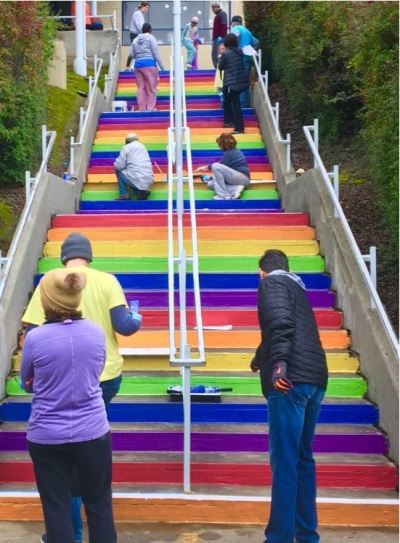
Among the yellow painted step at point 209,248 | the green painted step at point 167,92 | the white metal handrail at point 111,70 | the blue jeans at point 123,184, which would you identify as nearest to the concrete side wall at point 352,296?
the yellow painted step at point 209,248

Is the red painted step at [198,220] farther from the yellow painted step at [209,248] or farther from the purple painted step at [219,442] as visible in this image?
the purple painted step at [219,442]

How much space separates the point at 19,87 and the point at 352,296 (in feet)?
16.6

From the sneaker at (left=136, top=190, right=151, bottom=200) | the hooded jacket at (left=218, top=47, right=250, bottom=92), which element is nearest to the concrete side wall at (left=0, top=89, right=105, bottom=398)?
the sneaker at (left=136, top=190, right=151, bottom=200)

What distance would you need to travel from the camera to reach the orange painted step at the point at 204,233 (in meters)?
10.4

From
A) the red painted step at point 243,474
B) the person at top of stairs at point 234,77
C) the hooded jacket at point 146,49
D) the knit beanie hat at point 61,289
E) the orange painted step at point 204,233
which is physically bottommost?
the red painted step at point 243,474

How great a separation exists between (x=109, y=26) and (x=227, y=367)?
685 inches

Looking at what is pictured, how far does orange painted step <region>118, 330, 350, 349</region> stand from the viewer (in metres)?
8.78

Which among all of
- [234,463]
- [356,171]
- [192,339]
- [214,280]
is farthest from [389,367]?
[356,171]

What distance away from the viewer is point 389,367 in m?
7.45

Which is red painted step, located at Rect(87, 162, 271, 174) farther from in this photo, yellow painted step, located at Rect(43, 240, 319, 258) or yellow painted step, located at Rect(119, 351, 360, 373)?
yellow painted step, located at Rect(119, 351, 360, 373)

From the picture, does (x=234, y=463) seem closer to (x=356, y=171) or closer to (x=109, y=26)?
(x=356, y=171)

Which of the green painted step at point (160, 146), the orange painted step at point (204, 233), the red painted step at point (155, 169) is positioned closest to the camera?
the orange painted step at point (204, 233)

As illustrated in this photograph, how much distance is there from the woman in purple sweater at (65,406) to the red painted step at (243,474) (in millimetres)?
1882

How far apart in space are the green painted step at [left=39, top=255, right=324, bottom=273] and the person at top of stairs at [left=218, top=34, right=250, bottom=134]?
16.6 feet
